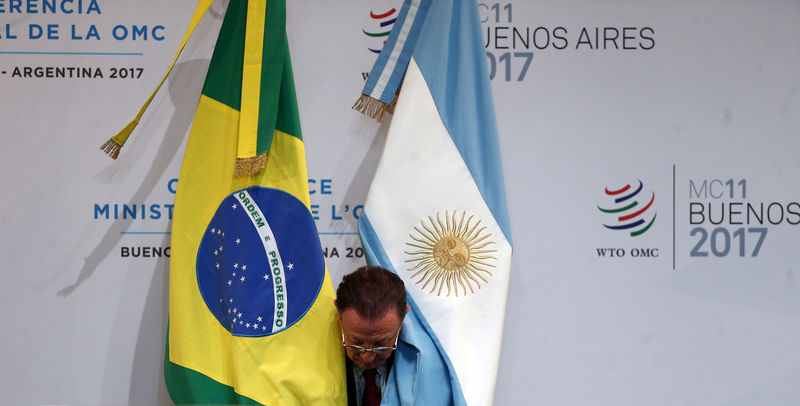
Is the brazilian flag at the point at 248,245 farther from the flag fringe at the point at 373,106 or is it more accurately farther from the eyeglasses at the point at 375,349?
the flag fringe at the point at 373,106

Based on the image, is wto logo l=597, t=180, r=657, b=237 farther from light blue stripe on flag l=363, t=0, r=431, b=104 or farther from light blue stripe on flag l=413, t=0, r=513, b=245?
light blue stripe on flag l=363, t=0, r=431, b=104

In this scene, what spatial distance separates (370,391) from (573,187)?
0.82m

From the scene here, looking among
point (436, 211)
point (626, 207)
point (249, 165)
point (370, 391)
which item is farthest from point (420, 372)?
point (626, 207)

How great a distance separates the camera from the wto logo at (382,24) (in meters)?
1.92

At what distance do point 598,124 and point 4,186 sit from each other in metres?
1.68

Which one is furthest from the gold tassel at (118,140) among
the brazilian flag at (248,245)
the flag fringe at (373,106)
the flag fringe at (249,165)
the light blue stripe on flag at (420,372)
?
the light blue stripe on flag at (420,372)

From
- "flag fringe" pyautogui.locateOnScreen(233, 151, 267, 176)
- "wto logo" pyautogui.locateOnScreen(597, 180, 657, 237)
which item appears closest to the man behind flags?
"flag fringe" pyautogui.locateOnScreen(233, 151, 267, 176)

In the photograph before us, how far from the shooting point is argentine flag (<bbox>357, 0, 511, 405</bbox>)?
169 cm

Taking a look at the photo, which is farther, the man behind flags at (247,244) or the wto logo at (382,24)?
the wto logo at (382,24)

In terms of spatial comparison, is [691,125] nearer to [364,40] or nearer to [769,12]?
Result: [769,12]

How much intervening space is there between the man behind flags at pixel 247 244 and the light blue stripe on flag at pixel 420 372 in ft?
0.45

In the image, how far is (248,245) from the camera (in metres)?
1.66

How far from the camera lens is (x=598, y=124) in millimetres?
1943

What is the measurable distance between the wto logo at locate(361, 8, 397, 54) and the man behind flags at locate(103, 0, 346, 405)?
11.6 inches
